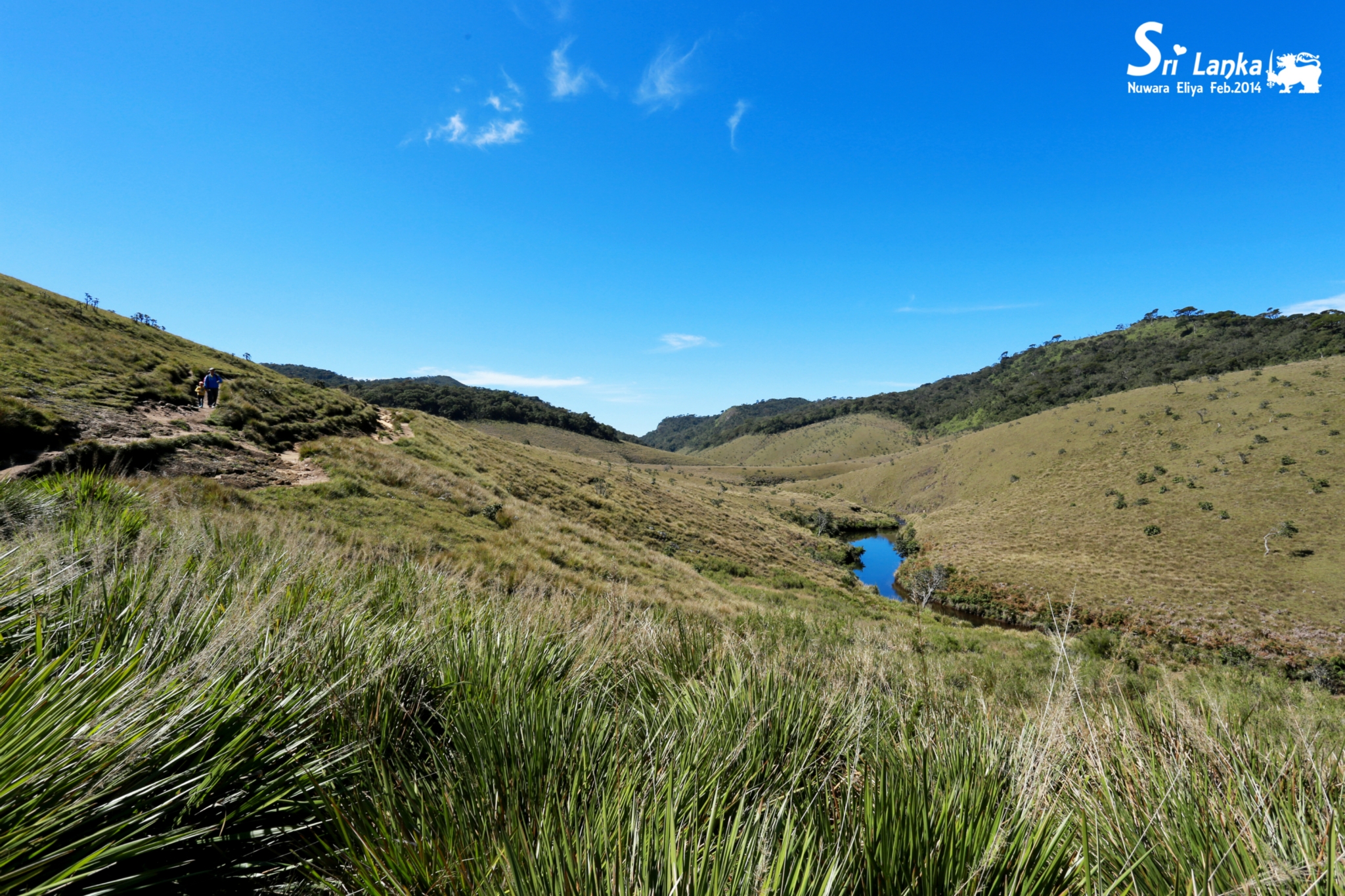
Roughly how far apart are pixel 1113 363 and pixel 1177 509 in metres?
97.4

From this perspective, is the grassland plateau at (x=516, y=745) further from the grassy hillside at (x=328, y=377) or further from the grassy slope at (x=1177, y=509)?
the grassy hillside at (x=328, y=377)

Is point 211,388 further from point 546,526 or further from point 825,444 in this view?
point 825,444

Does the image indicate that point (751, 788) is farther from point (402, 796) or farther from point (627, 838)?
point (402, 796)

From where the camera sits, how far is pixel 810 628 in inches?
244

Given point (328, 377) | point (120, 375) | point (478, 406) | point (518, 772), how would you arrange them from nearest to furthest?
point (518, 772) → point (120, 375) → point (478, 406) → point (328, 377)

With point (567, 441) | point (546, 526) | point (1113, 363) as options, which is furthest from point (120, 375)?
point (1113, 363)

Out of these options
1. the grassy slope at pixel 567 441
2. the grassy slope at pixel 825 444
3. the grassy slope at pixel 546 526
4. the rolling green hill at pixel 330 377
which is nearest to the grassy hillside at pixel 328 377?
the rolling green hill at pixel 330 377

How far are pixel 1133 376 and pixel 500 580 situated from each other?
418ft

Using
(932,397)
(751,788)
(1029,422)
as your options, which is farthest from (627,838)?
(932,397)

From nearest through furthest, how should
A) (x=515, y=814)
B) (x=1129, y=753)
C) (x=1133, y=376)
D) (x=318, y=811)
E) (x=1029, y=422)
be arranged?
(x=515, y=814) → (x=318, y=811) → (x=1129, y=753) → (x=1029, y=422) → (x=1133, y=376)

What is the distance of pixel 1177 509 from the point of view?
35312mm

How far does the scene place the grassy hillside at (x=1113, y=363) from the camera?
8019 cm

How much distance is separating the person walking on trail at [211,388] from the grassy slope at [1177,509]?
40.9m

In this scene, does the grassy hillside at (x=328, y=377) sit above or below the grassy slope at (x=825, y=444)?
above
